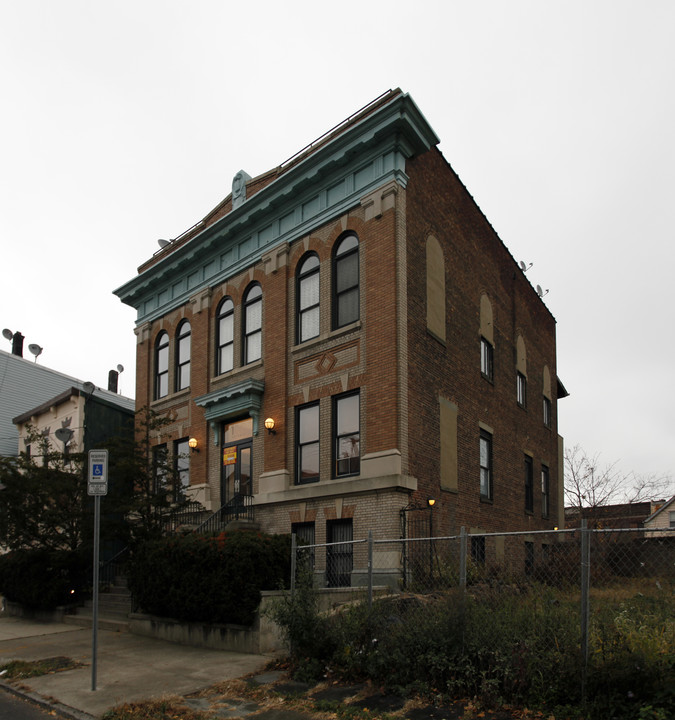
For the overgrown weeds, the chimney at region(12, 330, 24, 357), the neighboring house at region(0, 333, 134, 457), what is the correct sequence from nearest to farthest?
the overgrown weeds, the neighboring house at region(0, 333, 134, 457), the chimney at region(12, 330, 24, 357)

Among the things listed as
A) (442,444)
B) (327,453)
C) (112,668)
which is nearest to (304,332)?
(327,453)

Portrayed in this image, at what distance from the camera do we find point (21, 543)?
19.2m

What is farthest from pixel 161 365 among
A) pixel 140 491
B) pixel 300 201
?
pixel 300 201

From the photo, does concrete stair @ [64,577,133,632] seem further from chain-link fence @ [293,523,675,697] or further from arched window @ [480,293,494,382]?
arched window @ [480,293,494,382]

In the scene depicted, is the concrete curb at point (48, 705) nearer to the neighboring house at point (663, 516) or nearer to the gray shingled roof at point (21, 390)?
Answer: the gray shingled roof at point (21, 390)

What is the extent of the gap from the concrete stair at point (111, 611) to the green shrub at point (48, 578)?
58 cm

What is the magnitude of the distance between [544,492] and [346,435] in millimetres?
12706

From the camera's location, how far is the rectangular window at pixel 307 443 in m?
18.5

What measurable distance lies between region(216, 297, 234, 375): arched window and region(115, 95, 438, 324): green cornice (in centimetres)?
86

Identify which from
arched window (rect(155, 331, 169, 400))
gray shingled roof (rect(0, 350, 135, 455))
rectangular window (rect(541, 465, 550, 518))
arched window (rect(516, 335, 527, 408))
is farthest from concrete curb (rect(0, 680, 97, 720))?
gray shingled roof (rect(0, 350, 135, 455))

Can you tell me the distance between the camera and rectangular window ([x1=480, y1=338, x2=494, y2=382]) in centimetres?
2217

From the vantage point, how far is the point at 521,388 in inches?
1038

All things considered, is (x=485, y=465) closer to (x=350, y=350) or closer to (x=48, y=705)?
(x=350, y=350)

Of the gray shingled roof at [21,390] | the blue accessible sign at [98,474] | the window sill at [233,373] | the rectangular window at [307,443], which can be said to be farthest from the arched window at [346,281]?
the gray shingled roof at [21,390]
